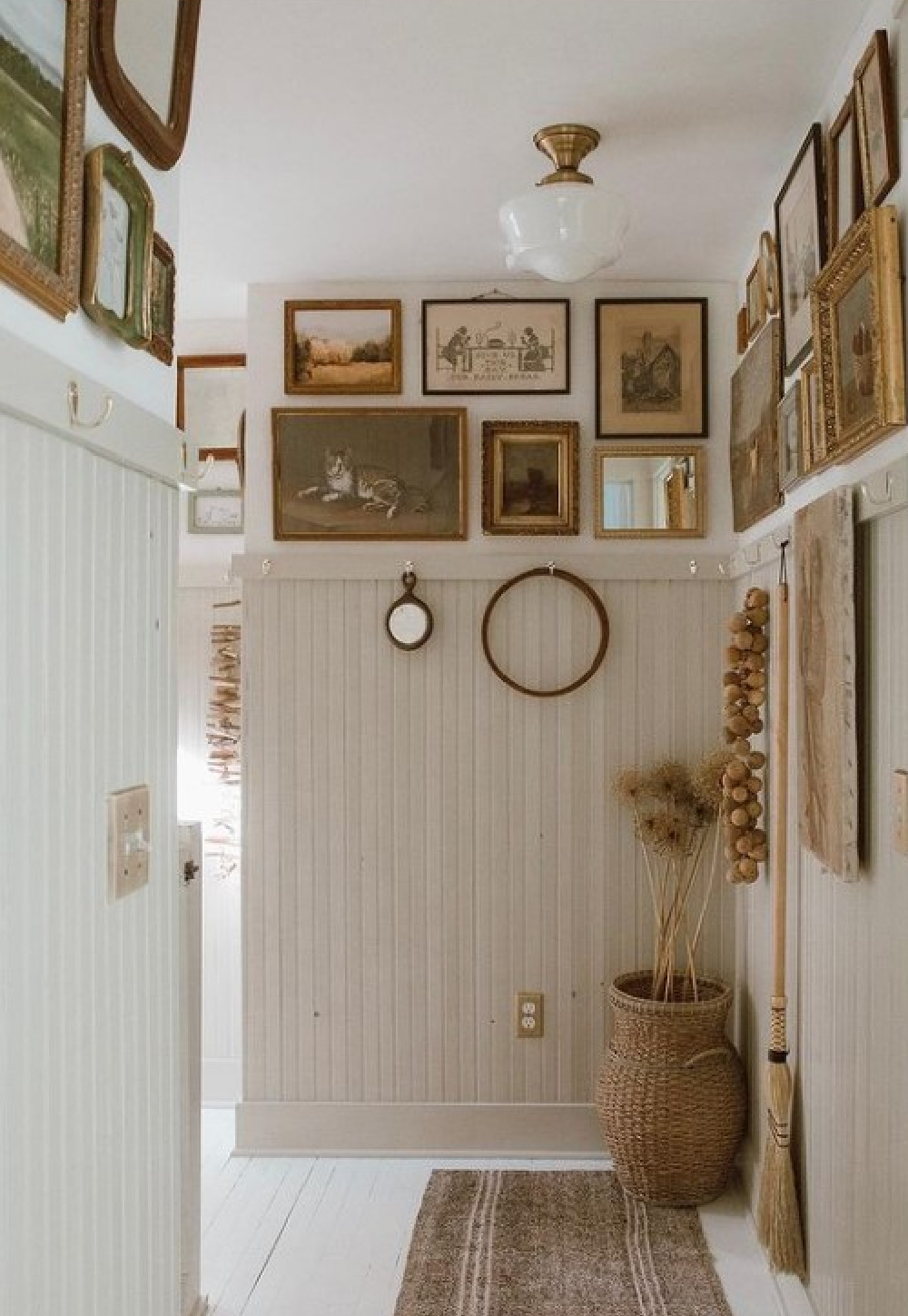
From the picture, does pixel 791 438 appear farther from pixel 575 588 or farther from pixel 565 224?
pixel 575 588

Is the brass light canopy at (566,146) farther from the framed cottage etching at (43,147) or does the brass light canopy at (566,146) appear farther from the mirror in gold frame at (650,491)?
the framed cottage etching at (43,147)

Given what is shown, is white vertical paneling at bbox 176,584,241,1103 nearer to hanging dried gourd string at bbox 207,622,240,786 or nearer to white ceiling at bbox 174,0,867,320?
hanging dried gourd string at bbox 207,622,240,786

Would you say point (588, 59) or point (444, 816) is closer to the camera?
point (588, 59)

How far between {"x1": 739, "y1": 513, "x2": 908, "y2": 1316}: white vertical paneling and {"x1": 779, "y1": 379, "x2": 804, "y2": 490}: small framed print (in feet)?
1.40

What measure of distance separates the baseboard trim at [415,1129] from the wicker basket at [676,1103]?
362 millimetres

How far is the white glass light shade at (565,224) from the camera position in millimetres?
2348

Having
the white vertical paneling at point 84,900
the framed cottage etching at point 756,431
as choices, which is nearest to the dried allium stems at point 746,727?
the framed cottage etching at point 756,431

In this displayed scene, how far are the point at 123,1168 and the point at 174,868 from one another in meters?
0.38

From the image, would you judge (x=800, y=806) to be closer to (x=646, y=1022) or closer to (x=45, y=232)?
(x=646, y=1022)

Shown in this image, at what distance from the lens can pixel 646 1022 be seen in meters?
2.92

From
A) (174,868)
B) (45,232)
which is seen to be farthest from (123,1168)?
(45,232)

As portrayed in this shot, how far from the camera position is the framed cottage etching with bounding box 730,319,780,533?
106 inches

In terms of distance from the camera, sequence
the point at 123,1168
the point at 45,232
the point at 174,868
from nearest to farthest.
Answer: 1. the point at 45,232
2. the point at 123,1168
3. the point at 174,868

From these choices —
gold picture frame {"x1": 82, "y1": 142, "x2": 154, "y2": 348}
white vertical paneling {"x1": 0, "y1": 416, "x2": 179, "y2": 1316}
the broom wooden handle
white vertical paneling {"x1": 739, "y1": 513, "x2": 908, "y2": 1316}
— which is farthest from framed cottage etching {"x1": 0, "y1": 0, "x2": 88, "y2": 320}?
the broom wooden handle
